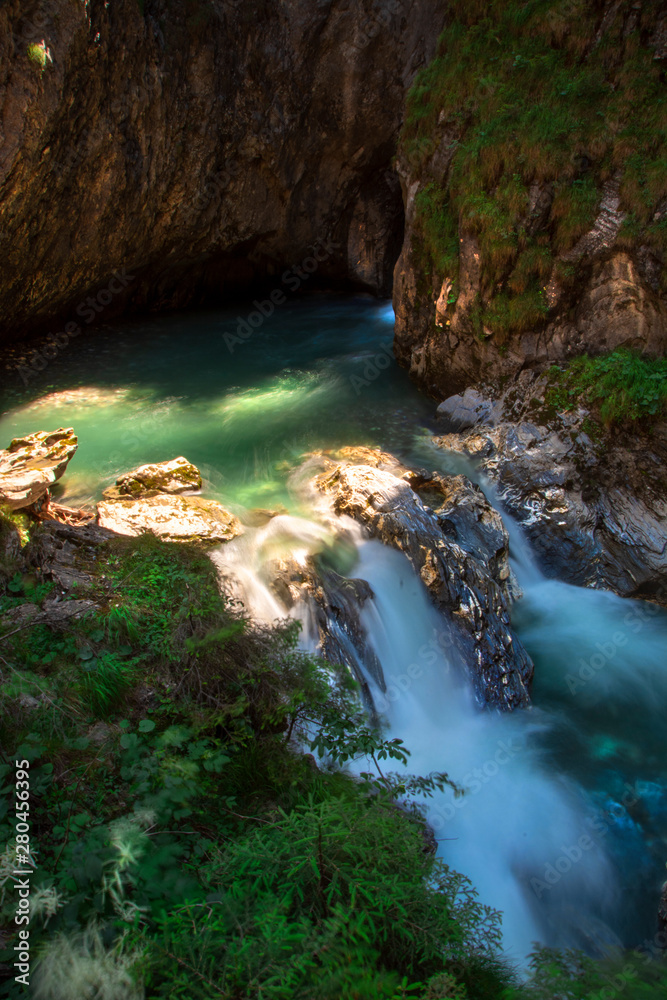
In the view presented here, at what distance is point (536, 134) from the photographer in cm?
746

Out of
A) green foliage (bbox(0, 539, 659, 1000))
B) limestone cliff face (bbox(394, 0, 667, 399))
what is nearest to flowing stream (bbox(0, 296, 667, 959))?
green foliage (bbox(0, 539, 659, 1000))

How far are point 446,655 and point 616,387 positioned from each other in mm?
4031

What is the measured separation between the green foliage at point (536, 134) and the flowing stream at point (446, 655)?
100 inches

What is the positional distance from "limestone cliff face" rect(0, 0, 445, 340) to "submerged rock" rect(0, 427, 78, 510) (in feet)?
12.6

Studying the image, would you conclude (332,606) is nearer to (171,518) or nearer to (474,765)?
(474,765)

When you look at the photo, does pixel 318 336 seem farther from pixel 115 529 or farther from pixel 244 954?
pixel 244 954

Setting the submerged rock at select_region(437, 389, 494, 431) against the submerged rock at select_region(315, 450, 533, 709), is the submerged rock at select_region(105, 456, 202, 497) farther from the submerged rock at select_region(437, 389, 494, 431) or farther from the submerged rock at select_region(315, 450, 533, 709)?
the submerged rock at select_region(437, 389, 494, 431)

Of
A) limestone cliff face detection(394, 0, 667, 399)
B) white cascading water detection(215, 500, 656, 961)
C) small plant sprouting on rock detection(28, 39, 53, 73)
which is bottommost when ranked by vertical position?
white cascading water detection(215, 500, 656, 961)

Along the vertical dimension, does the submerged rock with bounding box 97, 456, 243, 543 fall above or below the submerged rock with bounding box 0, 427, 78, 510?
below

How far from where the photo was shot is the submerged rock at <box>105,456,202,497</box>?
662 cm

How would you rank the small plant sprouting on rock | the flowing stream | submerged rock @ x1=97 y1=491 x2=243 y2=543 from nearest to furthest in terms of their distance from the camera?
the flowing stream, submerged rock @ x1=97 y1=491 x2=243 y2=543, the small plant sprouting on rock

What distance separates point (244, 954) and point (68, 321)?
12.6m

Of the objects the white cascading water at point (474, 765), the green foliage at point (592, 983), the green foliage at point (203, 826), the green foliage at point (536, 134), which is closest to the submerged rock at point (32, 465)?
the green foliage at point (203, 826)

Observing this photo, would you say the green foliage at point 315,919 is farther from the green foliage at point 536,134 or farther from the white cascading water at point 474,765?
the green foliage at point 536,134
